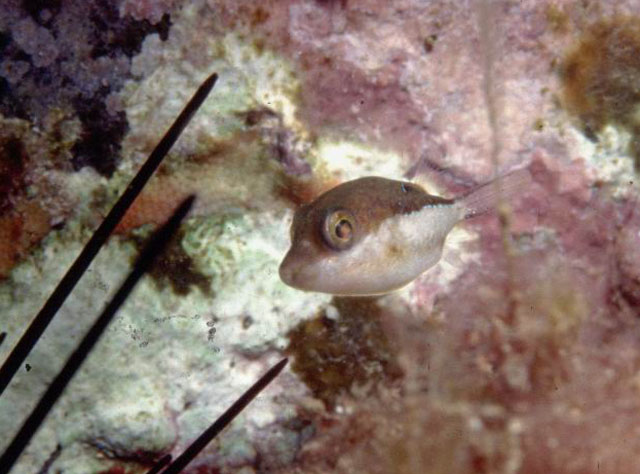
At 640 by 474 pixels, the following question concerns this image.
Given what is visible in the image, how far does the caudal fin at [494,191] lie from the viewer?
7.68 ft

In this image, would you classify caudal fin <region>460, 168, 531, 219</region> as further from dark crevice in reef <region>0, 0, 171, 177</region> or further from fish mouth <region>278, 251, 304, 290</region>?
dark crevice in reef <region>0, 0, 171, 177</region>

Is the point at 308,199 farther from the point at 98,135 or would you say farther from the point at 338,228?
the point at 98,135

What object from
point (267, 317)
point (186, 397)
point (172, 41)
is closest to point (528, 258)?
point (267, 317)

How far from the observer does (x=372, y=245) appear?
207 cm

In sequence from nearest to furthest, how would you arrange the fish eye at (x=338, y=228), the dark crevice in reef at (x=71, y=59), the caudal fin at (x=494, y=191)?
the fish eye at (x=338, y=228) < the dark crevice in reef at (x=71, y=59) < the caudal fin at (x=494, y=191)

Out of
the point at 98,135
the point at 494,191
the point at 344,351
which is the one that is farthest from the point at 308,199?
the point at 98,135

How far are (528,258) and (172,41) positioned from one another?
206 cm

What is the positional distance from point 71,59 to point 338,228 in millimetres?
1496

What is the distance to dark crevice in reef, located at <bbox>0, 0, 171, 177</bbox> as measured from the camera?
2.24m

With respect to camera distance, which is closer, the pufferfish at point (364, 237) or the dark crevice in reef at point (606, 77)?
the pufferfish at point (364, 237)

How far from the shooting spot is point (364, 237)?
2049mm

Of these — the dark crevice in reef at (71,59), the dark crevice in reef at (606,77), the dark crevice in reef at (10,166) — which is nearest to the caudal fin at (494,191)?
the dark crevice in reef at (606,77)

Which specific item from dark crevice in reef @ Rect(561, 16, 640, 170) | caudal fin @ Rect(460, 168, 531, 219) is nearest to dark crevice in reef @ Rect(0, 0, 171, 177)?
caudal fin @ Rect(460, 168, 531, 219)

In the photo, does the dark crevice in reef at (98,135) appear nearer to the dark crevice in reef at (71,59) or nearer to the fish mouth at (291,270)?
the dark crevice in reef at (71,59)
